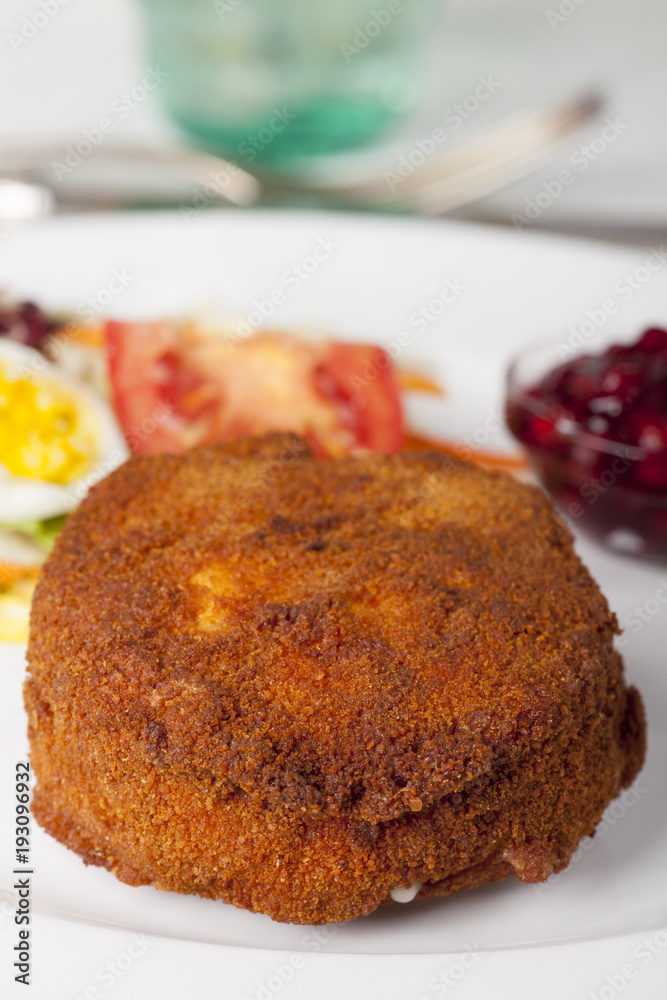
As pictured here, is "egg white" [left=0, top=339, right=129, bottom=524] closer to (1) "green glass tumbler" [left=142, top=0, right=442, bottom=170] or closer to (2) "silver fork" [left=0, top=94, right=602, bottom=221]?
(2) "silver fork" [left=0, top=94, right=602, bottom=221]

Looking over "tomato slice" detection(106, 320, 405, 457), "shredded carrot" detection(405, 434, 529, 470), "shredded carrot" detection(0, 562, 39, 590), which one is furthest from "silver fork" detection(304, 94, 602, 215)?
"shredded carrot" detection(0, 562, 39, 590)

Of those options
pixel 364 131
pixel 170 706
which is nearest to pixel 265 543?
pixel 170 706

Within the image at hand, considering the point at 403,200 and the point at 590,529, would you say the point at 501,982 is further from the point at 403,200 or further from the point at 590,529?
the point at 403,200

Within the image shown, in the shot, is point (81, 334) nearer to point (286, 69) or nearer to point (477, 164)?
point (286, 69)

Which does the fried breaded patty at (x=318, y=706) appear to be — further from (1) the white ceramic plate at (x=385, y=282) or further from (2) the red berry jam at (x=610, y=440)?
(1) the white ceramic plate at (x=385, y=282)

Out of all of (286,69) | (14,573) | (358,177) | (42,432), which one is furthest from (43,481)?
(286,69)

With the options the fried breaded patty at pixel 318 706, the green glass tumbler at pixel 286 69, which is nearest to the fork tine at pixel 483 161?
the green glass tumbler at pixel 286 69
